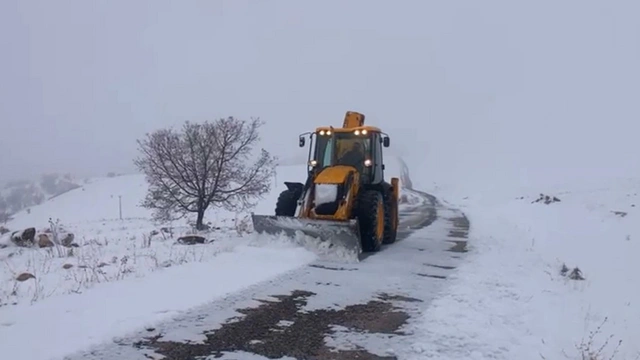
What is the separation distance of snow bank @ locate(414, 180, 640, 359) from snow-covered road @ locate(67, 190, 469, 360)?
40 centimetres

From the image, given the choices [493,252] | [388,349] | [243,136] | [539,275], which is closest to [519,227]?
[493,252]

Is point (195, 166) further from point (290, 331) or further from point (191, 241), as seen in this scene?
point (290, 331)

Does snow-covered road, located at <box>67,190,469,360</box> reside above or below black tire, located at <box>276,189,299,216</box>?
below

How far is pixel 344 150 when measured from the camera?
11.9 meters

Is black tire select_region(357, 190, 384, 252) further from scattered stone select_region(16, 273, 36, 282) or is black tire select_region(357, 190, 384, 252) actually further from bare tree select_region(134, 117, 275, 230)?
bare tree select_region(134, 117, 275, 230)

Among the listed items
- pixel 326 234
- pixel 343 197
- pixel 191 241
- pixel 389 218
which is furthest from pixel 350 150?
pixel 191 241

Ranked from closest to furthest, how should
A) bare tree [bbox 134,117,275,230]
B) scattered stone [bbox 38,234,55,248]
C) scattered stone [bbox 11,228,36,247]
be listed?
scattered stone [bbox 38,234,55,248], scattered stone [bbox 11,228,36,247], bare tree [bbox 134,117,275,230]

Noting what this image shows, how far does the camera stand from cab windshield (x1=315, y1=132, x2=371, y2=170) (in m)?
11.7

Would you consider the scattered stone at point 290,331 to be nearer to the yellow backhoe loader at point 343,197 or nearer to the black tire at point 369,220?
the yellow backhoe loader at point 343,197

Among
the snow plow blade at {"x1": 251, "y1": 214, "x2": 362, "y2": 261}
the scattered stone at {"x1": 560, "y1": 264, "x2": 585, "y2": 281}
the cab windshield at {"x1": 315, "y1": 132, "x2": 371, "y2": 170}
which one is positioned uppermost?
the cab windshield at {"x1": 315, "y1": 132, "x2": 371, "y2": 170}

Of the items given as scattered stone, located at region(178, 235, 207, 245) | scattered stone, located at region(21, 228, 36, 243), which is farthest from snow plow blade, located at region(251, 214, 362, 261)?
scattered stone, located at region(21, 228, 36, 243)

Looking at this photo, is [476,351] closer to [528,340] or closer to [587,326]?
[528,340]

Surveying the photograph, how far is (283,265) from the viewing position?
28.7 ft

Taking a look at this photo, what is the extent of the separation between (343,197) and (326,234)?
1109 millimetres
